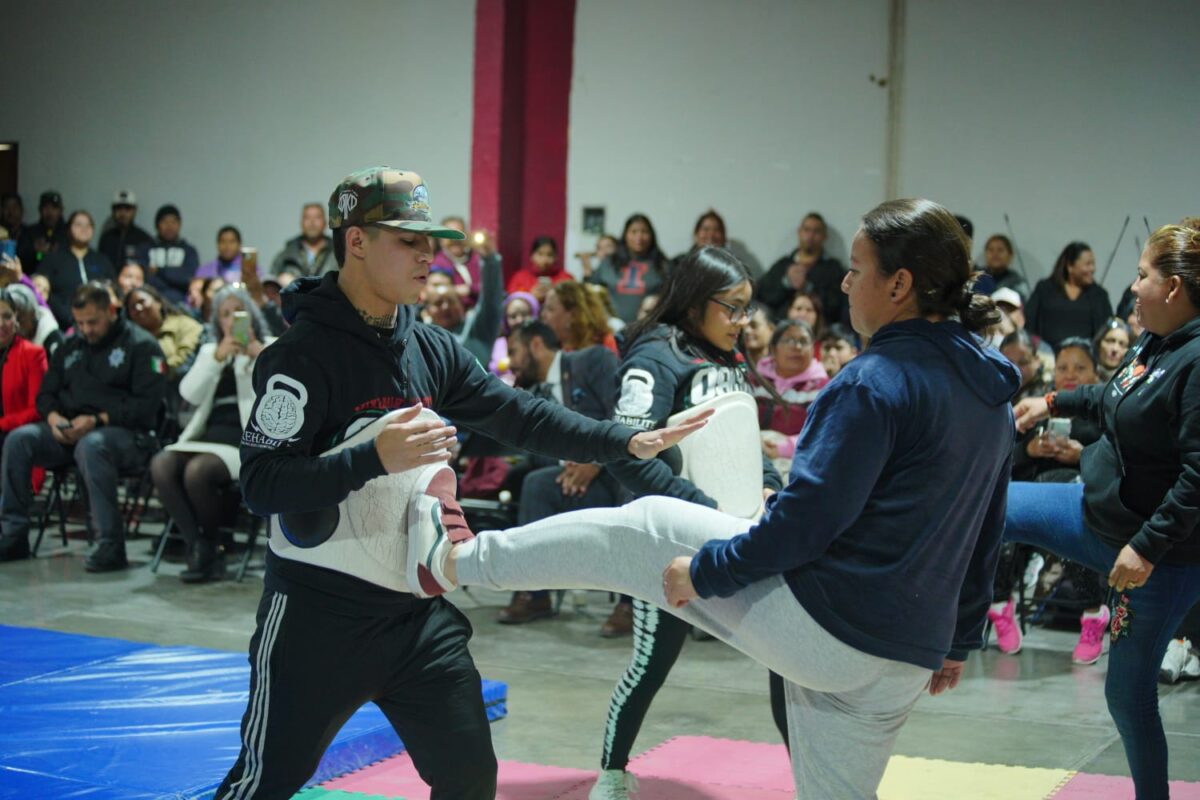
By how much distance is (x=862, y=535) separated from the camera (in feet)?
7.40

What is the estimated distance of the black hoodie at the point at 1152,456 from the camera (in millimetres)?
3131

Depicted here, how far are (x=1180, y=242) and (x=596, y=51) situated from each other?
340 inches

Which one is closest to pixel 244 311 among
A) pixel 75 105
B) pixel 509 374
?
pixel 509 374

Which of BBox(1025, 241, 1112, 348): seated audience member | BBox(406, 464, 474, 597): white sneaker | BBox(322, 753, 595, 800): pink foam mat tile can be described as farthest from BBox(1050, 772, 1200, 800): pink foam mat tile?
BBox(1025, 241, 1112, 348): seated audience member

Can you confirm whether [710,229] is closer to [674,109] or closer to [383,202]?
[674,109]

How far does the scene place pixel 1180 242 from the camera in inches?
128

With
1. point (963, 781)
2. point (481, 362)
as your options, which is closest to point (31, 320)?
point (481, 362)

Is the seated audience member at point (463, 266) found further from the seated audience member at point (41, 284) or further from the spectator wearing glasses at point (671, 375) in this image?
the spectator wearing glasses at point (671, 375)

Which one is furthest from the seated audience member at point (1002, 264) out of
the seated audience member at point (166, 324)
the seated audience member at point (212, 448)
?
the seated audience member at point (166, 324)

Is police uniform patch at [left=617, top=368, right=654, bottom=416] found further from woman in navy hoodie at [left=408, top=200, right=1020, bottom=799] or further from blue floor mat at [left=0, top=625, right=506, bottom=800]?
blue floor mat at [left=0, top=625, right=506, bottom=800]

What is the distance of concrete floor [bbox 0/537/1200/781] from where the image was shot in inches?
176

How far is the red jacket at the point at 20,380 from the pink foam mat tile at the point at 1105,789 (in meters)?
6.27

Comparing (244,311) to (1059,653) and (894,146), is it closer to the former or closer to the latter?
A: (1059,653)

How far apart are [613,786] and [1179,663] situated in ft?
9.49
